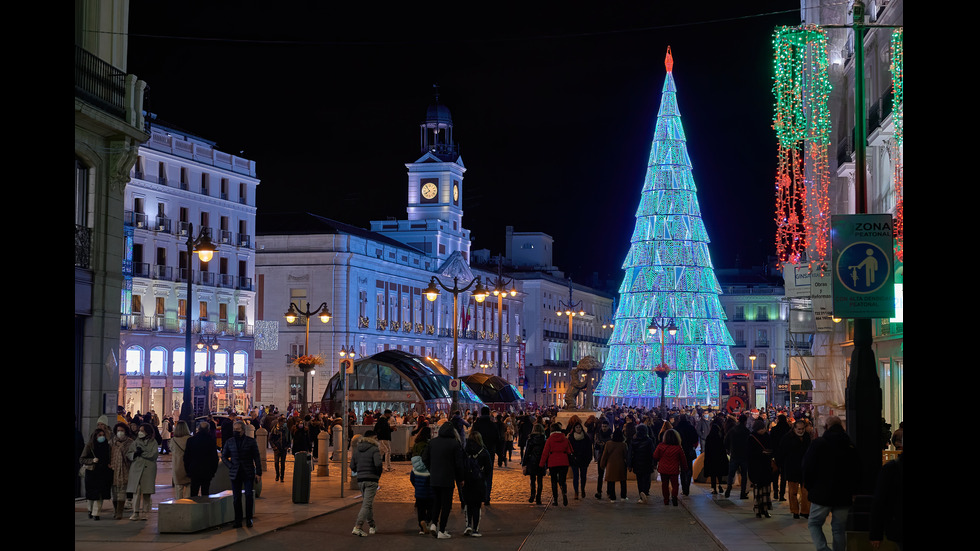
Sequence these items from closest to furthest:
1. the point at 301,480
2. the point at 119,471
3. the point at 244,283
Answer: the point at 119,471 → the point at 301,480 → the point at 244,283

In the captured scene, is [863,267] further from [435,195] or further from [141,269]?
[435,195]

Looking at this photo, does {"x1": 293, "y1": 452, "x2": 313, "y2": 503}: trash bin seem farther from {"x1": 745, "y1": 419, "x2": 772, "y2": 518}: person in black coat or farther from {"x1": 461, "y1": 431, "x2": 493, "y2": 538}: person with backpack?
{"x1": 745, "y1": 419, "x2": 772, "y2": 518}: person in black coat

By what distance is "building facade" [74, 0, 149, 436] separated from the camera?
23.4 meters

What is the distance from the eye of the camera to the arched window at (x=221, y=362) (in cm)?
6956

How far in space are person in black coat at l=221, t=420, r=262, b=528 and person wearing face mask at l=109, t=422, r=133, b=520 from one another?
2087 millimetres

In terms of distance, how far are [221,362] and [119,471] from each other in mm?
51877

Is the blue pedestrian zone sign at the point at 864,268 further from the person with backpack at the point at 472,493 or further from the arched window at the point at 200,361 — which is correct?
the arched window at the point at 200,361

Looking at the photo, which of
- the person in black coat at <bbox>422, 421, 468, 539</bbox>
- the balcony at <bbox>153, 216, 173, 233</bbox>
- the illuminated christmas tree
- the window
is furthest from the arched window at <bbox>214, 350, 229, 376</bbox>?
the person in black coat at <bbox>422, 421, 468, 539</bbox>

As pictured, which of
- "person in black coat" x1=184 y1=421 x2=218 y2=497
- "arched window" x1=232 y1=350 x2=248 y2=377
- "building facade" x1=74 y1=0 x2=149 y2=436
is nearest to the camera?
"person in black coat" x1=184 y1=421 x2=218 y2=497

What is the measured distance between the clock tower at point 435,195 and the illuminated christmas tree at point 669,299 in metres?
34.2

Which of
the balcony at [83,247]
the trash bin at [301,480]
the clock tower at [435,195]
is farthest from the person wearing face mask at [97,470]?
the clock tower at [435,195]

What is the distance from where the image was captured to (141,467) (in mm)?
19047

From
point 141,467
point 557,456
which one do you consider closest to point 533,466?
point 557,456
